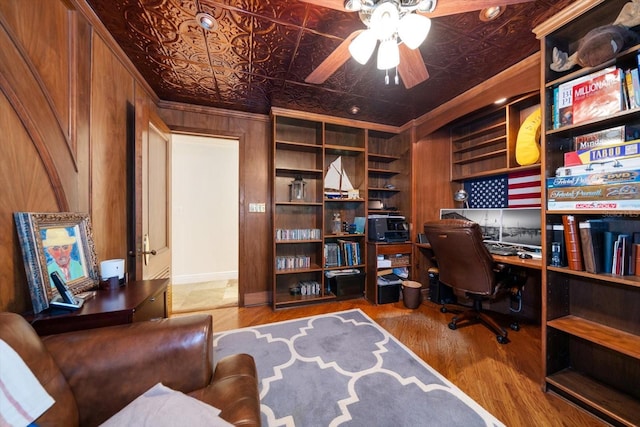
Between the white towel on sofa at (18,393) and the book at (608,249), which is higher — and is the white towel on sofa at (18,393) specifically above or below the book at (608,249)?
below

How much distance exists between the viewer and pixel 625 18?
1.16 meters

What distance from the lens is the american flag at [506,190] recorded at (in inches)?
88.3

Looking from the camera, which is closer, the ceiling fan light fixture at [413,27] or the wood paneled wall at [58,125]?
the wood paneled wall at [58,125]

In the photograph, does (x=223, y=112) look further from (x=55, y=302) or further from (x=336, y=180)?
(x=55, y=302)

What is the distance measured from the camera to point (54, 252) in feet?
3.60

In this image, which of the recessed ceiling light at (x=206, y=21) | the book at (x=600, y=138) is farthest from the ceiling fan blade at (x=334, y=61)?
the book at (x=600, y=138)

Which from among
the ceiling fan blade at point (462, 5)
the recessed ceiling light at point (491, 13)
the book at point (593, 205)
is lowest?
the book at point (593, 205)

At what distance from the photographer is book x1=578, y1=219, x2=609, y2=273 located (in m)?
1.30

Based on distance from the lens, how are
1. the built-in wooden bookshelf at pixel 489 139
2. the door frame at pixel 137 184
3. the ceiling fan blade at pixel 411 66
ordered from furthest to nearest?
the built-in wooden bookshelf at pixel 489 139
the door frame at pixel 137 184
the ceiling fan blade at pixel 411 66

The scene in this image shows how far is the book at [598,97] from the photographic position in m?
1.23

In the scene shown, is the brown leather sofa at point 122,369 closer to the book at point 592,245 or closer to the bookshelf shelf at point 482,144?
the book at point 592,245

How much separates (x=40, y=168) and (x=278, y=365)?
5.81 ft

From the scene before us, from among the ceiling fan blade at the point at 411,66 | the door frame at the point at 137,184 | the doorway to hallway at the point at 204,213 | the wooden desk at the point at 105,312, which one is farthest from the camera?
the doorway to hallway at the point at 204,213

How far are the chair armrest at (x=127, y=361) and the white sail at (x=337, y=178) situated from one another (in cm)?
238
